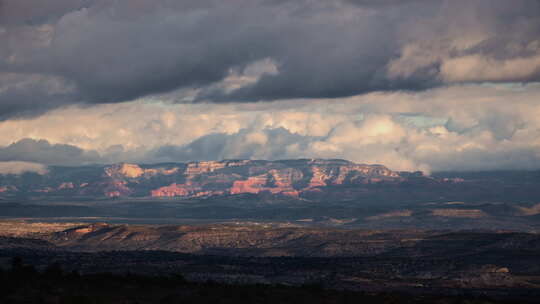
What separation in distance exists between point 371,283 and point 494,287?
25190mm

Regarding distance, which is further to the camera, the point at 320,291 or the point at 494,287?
the point at 494,287

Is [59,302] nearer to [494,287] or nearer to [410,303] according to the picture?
[410,303]

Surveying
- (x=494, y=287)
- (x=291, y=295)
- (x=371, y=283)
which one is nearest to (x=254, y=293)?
(x=291, y=295)

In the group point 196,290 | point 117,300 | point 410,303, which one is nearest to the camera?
point 117,300

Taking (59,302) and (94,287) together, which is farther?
(94,287)

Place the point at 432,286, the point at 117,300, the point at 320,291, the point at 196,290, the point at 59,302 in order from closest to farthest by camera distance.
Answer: the point at 59,302, the point at 117,300, the point at 196,290, the point at 320,291, the point at 432,286

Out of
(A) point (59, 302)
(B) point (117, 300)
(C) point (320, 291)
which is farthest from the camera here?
(C) point (320, 291)

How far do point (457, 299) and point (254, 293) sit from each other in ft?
82.8

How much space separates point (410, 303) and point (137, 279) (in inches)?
1585

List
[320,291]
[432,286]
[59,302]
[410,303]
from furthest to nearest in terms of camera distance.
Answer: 1. [432,286]
2. [320,291]
3. [410,303]
4. [59,302]

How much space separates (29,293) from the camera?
315ft

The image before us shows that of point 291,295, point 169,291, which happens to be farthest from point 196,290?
point 291,295

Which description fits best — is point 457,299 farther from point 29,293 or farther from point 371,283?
point 371,283

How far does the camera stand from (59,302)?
8881cm
